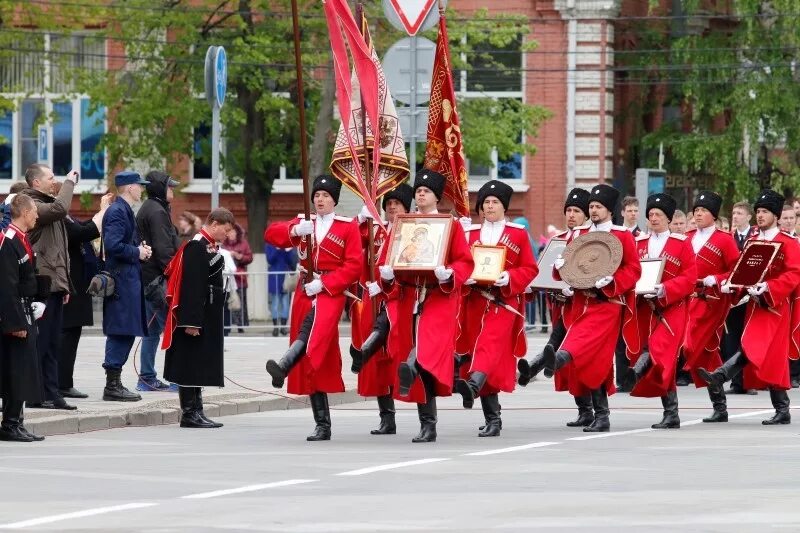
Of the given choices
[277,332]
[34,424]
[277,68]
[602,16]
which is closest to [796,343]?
[34,424]

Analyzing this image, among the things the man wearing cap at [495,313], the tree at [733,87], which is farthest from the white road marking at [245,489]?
the tree at [733,87]

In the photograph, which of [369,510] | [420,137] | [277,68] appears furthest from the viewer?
[277,68]

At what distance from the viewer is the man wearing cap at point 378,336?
1609 cm

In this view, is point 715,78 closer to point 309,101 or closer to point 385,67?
point 309,101

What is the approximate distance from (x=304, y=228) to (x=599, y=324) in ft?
8.33

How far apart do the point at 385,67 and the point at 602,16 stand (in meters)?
19.4

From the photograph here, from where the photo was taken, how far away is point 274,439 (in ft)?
53.2

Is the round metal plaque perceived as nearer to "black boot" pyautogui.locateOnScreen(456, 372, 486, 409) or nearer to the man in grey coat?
"black boot" pyautogui.locateOnScreen(456, 372, 486, 409)

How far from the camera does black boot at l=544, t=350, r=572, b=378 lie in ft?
54.0

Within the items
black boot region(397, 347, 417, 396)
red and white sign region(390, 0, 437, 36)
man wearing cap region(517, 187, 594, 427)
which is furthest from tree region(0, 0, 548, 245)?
black boot region(397, 347, 417, 396)

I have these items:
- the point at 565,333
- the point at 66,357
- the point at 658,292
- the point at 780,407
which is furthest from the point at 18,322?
the point at 780,407

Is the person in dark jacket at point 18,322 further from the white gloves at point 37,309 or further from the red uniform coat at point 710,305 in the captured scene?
the red uniform coat at point 710,305

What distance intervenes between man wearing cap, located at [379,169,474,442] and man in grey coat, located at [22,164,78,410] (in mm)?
3011

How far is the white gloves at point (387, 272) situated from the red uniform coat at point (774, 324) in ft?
11.9
